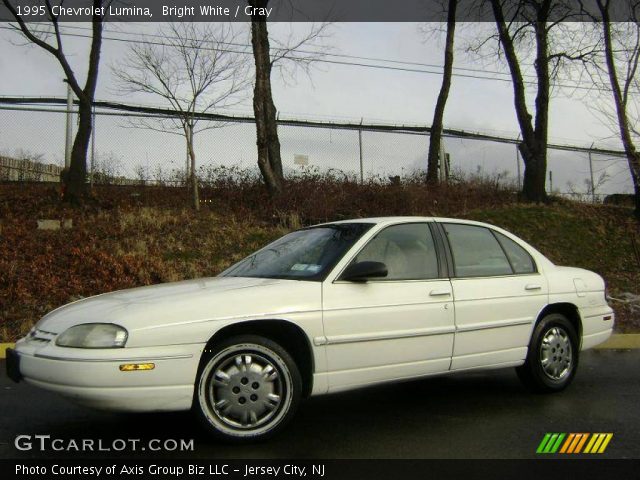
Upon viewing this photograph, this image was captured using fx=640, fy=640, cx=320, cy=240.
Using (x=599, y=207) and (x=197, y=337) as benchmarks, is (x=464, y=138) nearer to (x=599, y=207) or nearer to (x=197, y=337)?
(x=599, y=207)

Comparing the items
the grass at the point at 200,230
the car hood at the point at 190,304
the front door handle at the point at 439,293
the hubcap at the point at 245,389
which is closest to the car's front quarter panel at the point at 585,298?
the front door handle at the point at 439,293

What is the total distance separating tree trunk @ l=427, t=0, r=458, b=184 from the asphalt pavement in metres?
11.4

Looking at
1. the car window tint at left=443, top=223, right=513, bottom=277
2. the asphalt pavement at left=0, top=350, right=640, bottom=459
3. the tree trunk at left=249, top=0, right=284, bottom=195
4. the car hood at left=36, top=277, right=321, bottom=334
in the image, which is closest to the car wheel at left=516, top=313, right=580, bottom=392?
the asphalt pavement at left=0, top=350, right=640, bottom=459

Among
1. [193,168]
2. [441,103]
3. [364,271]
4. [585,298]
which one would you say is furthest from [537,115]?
[364,271]

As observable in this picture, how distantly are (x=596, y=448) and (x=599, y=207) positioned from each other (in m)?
13.2

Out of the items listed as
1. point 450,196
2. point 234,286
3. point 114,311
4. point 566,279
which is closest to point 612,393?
point 566,279

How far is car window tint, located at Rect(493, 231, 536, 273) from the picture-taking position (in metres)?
5.52

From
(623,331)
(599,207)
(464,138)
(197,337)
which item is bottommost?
(623,331)

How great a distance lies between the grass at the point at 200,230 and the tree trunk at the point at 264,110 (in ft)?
1.86

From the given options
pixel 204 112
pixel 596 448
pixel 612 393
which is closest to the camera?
pixel 596 448

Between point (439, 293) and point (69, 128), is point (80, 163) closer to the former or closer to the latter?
point (69, 128)

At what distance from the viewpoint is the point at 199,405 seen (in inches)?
151

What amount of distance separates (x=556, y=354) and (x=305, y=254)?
2.43 meters

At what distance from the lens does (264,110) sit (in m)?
14.1
